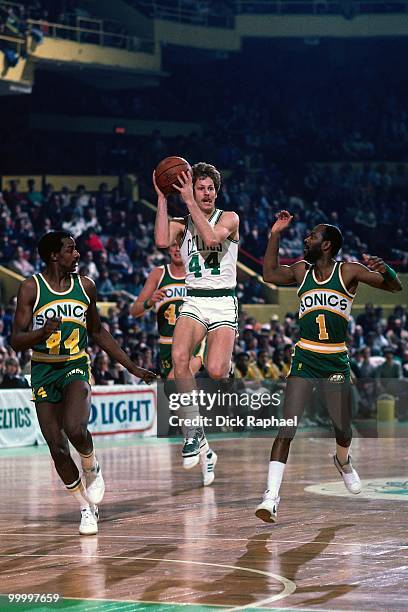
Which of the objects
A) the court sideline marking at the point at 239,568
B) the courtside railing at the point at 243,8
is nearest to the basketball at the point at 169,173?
the court sideline marking at the point at 239,568

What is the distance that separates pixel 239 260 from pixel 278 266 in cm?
2545

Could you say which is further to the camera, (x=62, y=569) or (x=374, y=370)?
(x=374, y=370)

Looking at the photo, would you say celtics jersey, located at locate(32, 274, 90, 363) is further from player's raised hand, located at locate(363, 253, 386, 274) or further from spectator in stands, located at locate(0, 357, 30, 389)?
spectator in stands, located at locate(0, 357, 30, 389)

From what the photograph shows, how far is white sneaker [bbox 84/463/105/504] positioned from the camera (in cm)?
1053

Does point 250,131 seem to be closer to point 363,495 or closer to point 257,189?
point 257,189

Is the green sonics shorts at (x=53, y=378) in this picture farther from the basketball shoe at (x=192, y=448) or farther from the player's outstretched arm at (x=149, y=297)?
the player's outstretched arm at (x=149, y=297)

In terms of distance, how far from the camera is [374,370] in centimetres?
2834

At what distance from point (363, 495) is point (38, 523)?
136 inches

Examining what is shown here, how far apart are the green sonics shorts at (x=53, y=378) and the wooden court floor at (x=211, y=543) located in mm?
1129

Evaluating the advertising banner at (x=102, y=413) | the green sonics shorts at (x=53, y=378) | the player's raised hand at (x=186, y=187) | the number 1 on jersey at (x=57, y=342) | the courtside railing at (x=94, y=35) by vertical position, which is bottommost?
the advertising banner at (x=102, y=413)

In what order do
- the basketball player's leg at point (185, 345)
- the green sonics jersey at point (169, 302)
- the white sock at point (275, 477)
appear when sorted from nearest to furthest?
the white sock at point (275, 477) < the basketball player's leg at point (185, 345) < the green sonics jersey at point (169, 302)

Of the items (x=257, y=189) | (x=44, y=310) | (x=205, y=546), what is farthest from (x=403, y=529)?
(x=257, y=189)

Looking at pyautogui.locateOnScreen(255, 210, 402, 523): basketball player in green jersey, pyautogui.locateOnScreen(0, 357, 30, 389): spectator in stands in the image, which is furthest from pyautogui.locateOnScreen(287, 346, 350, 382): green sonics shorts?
pyautogui.locateOnScreen(0, 357, 30, 389): spectator in stands

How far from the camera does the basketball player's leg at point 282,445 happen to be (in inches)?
397
